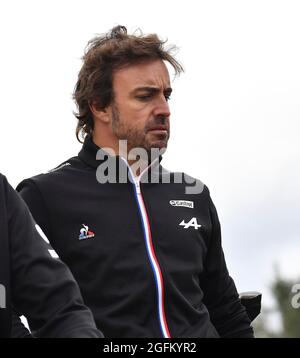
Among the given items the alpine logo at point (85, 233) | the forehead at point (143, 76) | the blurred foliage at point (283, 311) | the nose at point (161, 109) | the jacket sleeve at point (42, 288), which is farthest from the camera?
the blurred foliage at point (283, 311)

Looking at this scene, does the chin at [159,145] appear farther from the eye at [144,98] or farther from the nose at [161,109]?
the eye at [144,98]

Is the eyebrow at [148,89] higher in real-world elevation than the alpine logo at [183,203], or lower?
higher

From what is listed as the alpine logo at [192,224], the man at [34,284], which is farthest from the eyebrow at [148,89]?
the man at [34,284]

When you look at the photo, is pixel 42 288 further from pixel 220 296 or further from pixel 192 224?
pixel 220 296

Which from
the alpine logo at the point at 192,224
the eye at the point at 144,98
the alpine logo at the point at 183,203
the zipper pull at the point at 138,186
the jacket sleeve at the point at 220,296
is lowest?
the jacket sleeve at the point at 220,296

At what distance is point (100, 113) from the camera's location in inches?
240

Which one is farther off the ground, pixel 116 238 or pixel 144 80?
pixel 144 80

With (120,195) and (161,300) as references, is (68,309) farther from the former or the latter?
(120,195)

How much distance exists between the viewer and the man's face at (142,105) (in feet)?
18.7

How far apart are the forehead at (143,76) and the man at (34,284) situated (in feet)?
6.45

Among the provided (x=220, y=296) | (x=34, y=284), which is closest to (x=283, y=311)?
(x=220, y=296)

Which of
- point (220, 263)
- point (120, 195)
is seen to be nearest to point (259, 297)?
point (220, 263)
